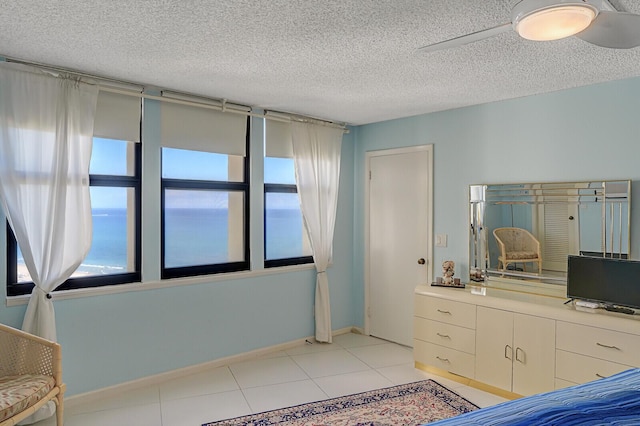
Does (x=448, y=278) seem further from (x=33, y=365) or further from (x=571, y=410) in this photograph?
(x=33, y=365)

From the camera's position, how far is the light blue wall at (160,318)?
3.12 metres

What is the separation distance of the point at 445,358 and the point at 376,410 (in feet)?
2.96

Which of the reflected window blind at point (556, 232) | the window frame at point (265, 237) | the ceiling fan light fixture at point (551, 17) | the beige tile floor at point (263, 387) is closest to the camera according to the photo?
the ceiling fan light fixture at point (551, 17)

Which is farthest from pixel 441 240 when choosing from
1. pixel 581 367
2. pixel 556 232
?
pixel 581 367

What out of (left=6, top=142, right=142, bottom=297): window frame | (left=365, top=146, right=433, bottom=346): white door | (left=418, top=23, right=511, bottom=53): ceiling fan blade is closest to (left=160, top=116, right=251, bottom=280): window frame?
(left=6, top=142, right=142, bottom=297): window frame

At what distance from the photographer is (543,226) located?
138 inches

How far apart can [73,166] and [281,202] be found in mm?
1990

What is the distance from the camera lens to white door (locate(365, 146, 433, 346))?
14.5 feet

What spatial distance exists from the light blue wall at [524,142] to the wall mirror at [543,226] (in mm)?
92

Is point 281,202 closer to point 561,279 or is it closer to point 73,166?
point 73,166

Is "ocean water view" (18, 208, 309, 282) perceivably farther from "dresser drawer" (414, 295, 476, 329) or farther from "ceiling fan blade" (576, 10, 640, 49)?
"ceiling fan blade" (576, 10, 640, 49)

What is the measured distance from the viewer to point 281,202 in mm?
4508

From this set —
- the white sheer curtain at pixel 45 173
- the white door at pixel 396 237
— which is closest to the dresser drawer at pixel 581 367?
the white door at pixel 396 237

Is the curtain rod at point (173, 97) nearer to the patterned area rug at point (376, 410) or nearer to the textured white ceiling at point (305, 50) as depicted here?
the textured white ceiling at point (305, 50)
